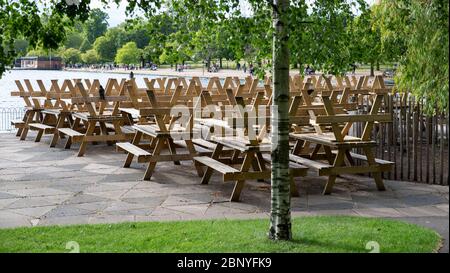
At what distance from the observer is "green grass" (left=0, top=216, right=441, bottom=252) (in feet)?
19.6

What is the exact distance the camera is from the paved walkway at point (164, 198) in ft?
24.9

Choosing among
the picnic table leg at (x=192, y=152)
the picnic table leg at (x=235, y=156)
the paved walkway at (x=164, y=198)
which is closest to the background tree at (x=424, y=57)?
the paved walkway at (x=164, y=198)

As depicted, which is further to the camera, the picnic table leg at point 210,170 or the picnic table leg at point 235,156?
the picnic table leg at point 235,156

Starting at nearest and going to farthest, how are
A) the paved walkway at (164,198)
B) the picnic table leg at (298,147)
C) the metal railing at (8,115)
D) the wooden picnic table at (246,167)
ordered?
the paved walkway at (164,198), the wooden picnic table at (246,167), the picnic table leg at (298,147), the metal railing at (8,115)

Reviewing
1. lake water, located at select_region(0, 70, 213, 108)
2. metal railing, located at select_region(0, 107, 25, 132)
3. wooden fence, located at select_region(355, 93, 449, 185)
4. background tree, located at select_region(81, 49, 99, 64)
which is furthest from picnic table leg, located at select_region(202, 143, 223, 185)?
background tree, located at select_region(81, 49, 99, 64)

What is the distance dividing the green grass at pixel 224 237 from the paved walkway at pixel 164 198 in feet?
1.30

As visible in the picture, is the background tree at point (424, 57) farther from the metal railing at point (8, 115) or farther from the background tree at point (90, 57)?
the background tree at point (90, 57)

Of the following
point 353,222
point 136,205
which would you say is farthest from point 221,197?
point 353,222

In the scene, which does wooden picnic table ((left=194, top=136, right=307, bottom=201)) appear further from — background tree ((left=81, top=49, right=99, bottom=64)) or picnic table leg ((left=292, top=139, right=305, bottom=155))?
background tree ((left=81, top=49, right=99, bottom=64))

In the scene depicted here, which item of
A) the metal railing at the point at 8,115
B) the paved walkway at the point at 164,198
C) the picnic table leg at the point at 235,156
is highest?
the picnic table leg at the point at 235,156

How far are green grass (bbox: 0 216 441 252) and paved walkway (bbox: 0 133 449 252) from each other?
40cm

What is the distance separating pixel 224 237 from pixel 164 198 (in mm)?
2483
